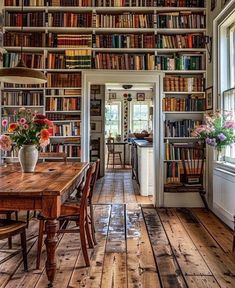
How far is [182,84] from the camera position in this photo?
5324 millimetres

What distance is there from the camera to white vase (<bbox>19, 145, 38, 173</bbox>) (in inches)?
130

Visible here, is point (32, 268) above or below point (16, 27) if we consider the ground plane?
below

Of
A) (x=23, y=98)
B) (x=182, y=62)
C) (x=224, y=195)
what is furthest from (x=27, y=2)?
(x=224, y=195)

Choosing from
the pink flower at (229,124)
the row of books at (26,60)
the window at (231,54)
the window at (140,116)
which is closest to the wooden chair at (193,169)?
the pink flower at (229,124)

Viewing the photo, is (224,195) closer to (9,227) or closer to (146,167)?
(146,167)

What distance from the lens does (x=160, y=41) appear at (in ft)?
17.5

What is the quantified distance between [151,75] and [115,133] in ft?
23.5

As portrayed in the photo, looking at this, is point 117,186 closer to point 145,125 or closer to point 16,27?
point 16,27

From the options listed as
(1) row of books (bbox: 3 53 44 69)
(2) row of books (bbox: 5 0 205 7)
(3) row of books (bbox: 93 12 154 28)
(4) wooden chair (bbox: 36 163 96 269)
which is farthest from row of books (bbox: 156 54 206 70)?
(4) wooden chair (bbox: 36 163 96 269)

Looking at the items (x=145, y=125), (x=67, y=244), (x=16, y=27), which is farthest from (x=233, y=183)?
(x=145, y=125)

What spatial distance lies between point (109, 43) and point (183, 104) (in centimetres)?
155

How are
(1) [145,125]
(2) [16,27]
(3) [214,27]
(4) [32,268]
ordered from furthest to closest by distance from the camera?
(1) [145,125], (2) [16,27], (3) [214,27], (4) [32,268]

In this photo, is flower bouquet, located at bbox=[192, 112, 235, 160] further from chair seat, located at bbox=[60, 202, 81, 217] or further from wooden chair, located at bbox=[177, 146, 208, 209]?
chair seat, located at bbox=[60, 202, 81, 217]

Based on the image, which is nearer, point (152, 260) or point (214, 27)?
point (152, 260)
